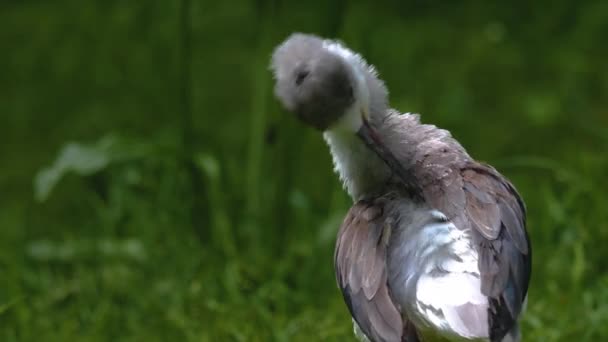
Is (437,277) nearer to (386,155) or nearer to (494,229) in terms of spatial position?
(494,229)

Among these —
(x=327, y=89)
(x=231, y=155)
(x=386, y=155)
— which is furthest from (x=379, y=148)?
(x=231, y=155)

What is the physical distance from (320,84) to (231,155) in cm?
320

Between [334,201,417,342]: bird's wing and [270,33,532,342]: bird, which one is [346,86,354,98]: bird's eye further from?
[334,201,417,342]: bird's wing

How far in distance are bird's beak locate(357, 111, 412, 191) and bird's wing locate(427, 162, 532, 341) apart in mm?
109

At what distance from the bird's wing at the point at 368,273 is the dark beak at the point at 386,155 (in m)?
0.11

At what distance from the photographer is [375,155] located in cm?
380

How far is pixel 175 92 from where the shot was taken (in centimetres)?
712

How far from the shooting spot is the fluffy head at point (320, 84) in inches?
135

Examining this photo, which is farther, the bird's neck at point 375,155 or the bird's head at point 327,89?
the bird's neck at point 375,155

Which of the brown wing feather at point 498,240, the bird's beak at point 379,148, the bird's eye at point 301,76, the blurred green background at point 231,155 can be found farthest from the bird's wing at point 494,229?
the blurred green background at point 231,155

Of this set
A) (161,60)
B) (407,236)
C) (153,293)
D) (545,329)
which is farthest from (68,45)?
(407,236)

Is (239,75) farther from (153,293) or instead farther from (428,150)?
(428,150)

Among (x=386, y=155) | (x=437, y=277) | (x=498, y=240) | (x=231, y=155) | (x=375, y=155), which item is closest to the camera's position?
(x=437, y=277)

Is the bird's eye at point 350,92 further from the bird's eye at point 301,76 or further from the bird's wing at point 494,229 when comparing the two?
the bird's wing at point 494,229
